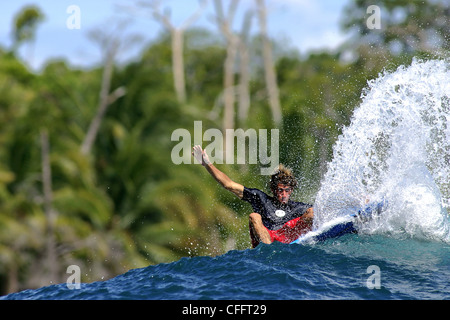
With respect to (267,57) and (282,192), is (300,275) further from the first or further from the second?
(267,57)

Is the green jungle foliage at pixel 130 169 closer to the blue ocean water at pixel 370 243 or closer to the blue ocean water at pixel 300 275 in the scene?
the blue ocean water at pixel 370 243

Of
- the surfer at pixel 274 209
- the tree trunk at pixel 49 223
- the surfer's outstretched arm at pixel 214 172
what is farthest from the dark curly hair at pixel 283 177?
the tree trunk at pixel 49 223

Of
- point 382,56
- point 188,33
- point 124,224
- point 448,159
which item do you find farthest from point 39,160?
point 188,33

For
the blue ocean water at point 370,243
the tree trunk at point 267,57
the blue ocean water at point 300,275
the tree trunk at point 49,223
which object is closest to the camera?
the blue ocean water at point 300,275

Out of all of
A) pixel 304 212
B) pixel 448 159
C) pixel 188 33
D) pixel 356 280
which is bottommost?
pixel 356 280

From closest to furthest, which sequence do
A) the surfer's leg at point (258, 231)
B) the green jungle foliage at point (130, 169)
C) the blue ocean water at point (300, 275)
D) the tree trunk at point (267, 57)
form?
the blue ocean water at point (300, 275) → the surfer's leg at point (258, 231) → the green jungle foliage at point (130, 169) → the tree trunk at point (267, 57)

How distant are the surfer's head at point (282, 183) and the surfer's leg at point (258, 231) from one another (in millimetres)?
371

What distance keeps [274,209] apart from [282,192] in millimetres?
251

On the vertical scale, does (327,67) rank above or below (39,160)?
above

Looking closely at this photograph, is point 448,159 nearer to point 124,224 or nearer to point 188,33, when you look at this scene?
point 124,224

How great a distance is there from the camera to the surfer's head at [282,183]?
8.38 meters

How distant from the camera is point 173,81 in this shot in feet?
90.8

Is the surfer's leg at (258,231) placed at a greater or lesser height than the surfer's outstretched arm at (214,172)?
lesser

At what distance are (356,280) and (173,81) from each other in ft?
70.1
